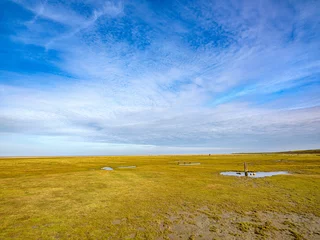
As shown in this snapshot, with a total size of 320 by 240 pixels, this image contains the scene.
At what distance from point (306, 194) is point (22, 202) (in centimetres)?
2613

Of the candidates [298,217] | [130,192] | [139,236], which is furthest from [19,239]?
[298,217]

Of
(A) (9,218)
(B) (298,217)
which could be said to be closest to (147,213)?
(A) (9,218)

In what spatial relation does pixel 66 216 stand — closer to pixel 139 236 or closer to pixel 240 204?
pixel 139 236

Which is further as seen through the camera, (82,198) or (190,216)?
(82,198)

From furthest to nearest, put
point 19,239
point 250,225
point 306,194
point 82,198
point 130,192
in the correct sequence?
point 130,192 → point 306,194 → point 82,198 → point 250,225 → point 19,239

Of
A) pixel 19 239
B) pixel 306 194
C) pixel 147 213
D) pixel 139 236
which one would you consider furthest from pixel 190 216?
pixel 306 194

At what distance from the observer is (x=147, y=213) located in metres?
13.9

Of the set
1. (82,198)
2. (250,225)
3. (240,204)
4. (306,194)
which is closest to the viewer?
(250,225)

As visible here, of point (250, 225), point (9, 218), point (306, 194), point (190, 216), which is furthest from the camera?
point (306, 194)

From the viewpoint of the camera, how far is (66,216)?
13.1 metres

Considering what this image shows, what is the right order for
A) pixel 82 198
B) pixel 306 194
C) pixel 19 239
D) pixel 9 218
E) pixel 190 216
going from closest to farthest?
pixel 19 239, pixel 9 218, pixel 190 216, pixel 82 198, pixel 306 194

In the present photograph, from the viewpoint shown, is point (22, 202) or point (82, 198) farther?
point (82, 198)

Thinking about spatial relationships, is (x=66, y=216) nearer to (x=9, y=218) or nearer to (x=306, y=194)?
(x=9, y=218)

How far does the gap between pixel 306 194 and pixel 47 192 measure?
26028 millimetres
